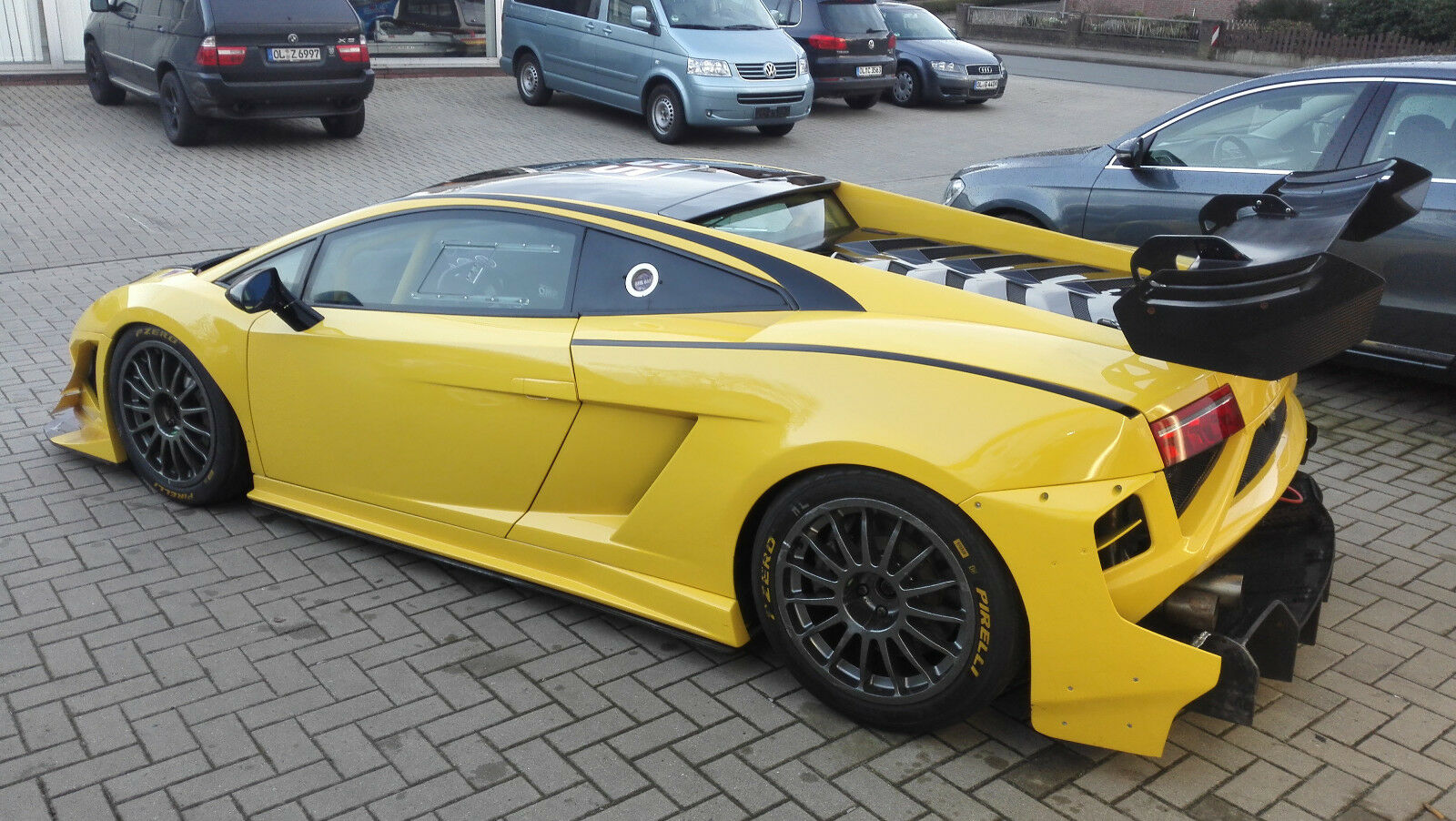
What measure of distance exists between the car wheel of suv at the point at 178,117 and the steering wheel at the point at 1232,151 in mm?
9801

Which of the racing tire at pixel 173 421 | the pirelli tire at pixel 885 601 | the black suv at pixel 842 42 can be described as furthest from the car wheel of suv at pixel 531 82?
the pirelli tire at pixel 885 601

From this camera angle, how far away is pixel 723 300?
374cm

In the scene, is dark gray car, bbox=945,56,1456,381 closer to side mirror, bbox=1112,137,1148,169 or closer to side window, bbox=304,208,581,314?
side mirror, bbox=1112,137,1148,169

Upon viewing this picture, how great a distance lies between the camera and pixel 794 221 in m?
4.39

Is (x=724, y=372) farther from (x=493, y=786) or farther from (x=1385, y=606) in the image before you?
(x=1385, y=606)

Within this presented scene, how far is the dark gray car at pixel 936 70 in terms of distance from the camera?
18250 mm

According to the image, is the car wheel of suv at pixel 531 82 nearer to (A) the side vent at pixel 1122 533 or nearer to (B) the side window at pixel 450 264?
(B) the side window at pixel 450 264

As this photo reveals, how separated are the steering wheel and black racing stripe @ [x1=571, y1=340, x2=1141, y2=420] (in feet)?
12.9

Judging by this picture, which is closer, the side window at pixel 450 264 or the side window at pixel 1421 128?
the side window at pixel 450 264

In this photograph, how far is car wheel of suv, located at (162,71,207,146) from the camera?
12.5 metres

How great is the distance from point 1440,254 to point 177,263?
7517mm

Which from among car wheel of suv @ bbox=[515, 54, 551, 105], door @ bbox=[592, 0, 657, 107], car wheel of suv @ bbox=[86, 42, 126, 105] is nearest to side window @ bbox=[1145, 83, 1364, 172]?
door @ bbox=[592, 0, 657, 107]

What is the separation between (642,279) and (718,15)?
11920mm

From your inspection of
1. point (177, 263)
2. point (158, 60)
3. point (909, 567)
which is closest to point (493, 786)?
point (909, 567)
